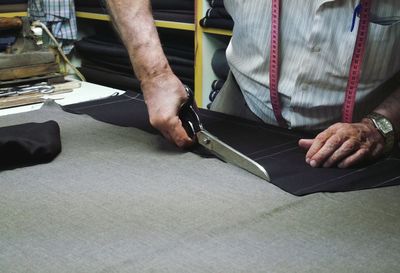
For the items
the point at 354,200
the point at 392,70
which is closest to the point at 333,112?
the point at 392,70

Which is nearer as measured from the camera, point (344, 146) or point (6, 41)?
point (344, 146)

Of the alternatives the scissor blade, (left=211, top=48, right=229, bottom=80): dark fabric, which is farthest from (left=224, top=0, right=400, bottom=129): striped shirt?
(left=211, top=48, right=229, bottom=80): dark fabric

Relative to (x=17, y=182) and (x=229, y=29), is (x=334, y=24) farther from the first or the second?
(x=229, y=29)

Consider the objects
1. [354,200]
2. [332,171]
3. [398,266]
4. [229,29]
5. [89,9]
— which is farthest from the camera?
[89,9]

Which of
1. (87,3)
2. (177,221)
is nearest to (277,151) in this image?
(177,221)

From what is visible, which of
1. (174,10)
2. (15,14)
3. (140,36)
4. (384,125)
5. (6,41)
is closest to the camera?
(384,125)

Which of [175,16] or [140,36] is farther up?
[140,36]

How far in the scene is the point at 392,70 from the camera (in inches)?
42.4

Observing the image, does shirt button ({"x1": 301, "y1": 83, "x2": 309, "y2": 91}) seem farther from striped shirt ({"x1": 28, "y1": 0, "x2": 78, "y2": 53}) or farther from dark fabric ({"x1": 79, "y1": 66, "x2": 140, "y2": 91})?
striped shirt ({"x1": 28, "y1": 0, "x2": 78, "y2": 53})

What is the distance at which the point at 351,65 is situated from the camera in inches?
41.7

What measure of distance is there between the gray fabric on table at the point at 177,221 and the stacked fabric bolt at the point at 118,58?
1231mm

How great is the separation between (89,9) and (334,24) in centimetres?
169

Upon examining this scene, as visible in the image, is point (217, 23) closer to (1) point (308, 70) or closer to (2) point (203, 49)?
(2) point (203, 49)

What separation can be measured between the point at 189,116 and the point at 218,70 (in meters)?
0.95
